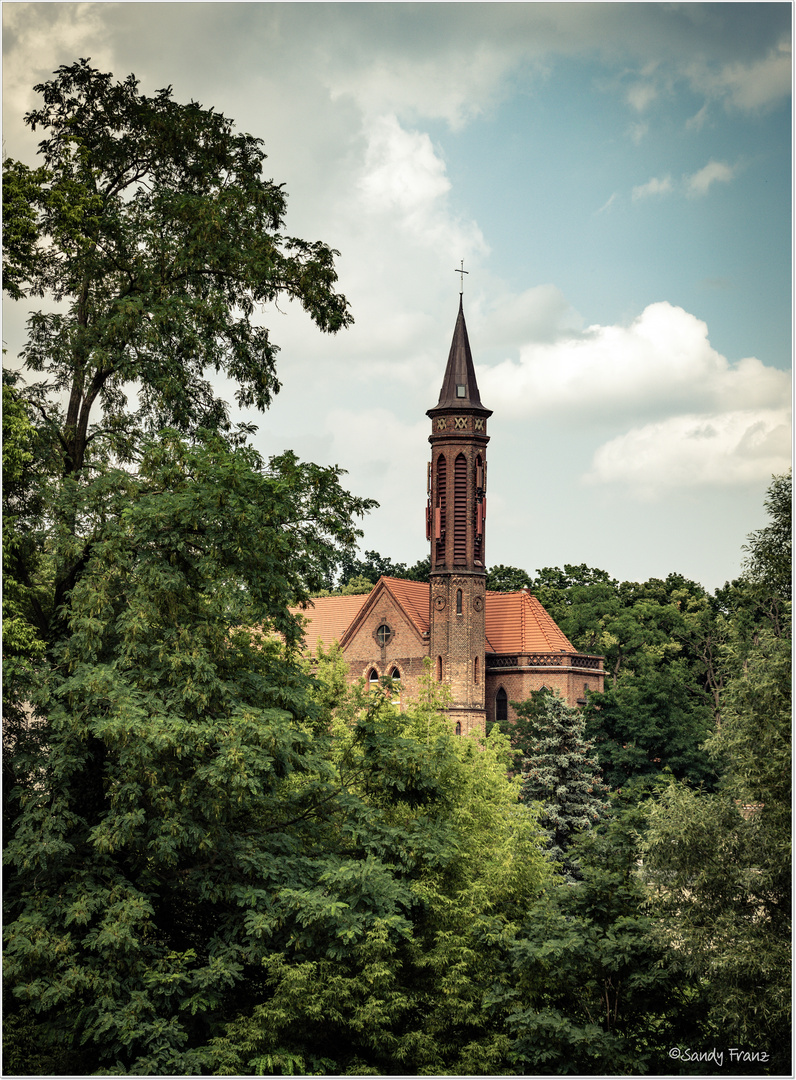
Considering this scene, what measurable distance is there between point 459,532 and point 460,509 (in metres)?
0.96

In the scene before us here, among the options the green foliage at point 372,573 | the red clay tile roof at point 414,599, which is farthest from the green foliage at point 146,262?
the green foliage at point 372,573

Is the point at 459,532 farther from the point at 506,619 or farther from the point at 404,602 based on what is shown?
the point at 506,619

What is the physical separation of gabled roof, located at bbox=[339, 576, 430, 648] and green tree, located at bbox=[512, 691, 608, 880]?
11881mm

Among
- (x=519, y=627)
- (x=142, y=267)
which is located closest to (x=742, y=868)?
(x=142, y=267)

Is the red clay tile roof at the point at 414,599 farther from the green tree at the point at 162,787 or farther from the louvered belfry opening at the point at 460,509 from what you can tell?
the green tree at the point at 162,787

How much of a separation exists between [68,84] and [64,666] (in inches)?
341

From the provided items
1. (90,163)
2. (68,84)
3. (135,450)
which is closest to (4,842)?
(135,450)

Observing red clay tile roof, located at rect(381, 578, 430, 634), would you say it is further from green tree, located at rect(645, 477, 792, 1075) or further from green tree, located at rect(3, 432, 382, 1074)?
green tree, located at rect(645, 477, 792, 1075)

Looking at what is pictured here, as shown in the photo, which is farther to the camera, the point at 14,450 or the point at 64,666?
the point at 64,666


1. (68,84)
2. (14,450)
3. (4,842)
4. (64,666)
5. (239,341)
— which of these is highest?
(68,84)

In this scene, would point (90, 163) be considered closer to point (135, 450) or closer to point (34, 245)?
point (34, 245)

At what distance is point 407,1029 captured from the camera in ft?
52.5

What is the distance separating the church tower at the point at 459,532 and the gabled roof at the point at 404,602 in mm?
2900

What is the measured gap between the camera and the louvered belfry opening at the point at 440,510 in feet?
155
